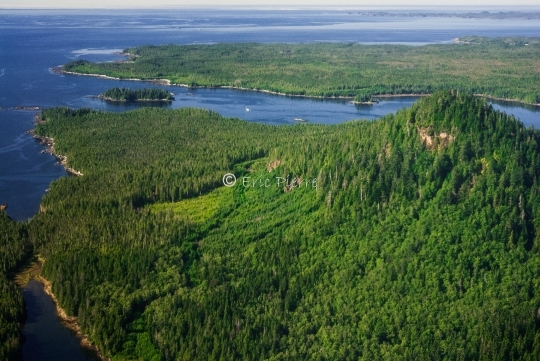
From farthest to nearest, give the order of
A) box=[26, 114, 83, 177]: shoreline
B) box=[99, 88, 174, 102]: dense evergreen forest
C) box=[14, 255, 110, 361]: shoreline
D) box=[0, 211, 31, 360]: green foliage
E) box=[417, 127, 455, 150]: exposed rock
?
box=[99, 88, 174, 102]: dense evergreen forest < box=[26, 114, 83, 177]: shoreline < box=[417, 127, 455, 150]: exposed rock < box=[14, 255, 110, 361]: shoreline < box=[0, 211, 31, 360]: green foliage

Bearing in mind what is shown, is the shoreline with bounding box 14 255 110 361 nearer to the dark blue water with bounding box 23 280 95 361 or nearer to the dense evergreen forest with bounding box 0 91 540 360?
the dark blue water with bounding box 23 280 95 361

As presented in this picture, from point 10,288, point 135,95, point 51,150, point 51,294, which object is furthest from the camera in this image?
point 135,95

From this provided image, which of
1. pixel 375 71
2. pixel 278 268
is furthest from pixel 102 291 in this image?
pixel 375 71

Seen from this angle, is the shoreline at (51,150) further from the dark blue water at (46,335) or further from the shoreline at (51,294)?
the dark blue water at (46,335)

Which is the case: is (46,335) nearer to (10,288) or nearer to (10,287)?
(10,288)

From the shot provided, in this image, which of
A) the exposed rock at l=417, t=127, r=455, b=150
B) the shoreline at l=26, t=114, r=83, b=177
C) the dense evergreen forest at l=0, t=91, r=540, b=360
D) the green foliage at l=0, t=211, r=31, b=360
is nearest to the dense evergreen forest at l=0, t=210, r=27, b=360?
the green foliage at l=0, t=211, r=31, b=360

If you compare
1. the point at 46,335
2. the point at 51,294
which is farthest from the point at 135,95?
the point at 46,335

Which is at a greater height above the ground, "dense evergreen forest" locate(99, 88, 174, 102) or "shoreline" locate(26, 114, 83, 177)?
"dense evergreen forest" locate(99, 88, 174, 102)
